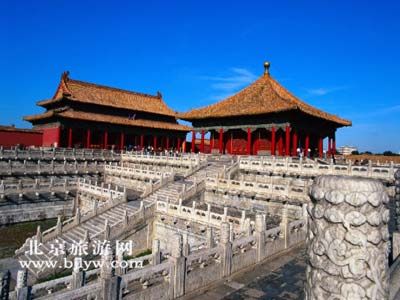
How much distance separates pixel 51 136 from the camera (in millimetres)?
34844

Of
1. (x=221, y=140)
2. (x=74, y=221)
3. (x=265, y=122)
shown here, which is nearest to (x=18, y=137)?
(x=74, y=221)

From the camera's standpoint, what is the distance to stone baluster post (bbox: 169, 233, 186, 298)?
25.3 ft

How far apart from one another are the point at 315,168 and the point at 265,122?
399 inches

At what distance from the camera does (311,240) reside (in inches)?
113

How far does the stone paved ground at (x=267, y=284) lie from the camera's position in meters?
7.61

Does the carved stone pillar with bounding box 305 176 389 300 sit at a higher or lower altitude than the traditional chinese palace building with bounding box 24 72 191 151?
lower

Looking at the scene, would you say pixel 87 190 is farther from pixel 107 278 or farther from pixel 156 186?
pixel 107 278

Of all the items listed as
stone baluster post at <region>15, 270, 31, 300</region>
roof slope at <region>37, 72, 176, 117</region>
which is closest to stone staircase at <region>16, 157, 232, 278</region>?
stone baluster post at <region>15, 270, 31, 300</region>

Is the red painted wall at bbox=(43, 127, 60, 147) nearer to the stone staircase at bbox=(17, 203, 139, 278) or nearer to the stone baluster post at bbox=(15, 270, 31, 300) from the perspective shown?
the stone staircase at bbox=(17, 203, 139, 278)

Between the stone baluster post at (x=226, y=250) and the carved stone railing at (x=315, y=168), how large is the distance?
7.59 m

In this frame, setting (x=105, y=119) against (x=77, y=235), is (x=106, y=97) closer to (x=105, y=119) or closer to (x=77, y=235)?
(x=105, y=119)

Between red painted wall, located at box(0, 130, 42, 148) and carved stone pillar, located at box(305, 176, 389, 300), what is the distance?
3625cm

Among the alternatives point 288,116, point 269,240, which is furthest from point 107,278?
point 288,116

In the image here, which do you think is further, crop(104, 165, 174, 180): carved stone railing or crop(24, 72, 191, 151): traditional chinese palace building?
crop(24, 72, 191, 151): traditional chinese palace building
